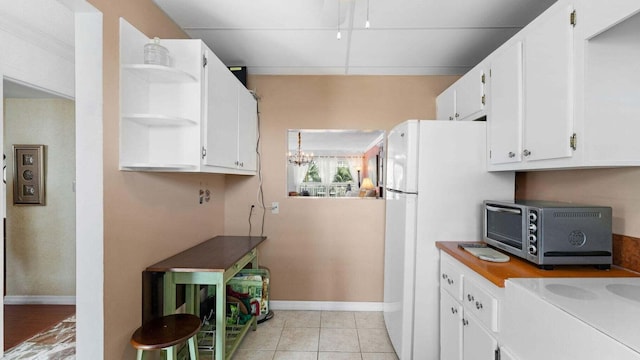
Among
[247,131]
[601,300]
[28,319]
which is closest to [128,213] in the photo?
[247,131]

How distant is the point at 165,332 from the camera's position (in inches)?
58.9

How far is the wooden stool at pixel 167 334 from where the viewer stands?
1.40 m

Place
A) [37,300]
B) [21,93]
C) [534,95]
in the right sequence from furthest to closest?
[37,300] < [21,93] < [534,95]

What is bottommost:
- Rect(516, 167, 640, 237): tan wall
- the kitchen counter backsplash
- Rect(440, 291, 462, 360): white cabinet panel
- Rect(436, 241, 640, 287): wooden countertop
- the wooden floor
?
the wooden floor

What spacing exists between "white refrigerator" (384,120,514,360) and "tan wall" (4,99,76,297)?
3487mm

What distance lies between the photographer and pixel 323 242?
2875 mm

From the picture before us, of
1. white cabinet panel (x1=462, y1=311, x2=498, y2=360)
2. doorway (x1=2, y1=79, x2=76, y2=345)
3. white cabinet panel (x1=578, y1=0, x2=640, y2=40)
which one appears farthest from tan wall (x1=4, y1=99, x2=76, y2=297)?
white cabinet panel (x1=578, y1=0, x2=640, y2=40)

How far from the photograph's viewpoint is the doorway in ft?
9.84

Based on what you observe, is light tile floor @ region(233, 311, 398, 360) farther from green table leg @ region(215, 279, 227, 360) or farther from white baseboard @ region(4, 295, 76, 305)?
white baseboard @ region(4, 295, 76, 305)

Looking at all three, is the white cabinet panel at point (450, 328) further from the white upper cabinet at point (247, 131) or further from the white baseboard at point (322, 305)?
the white upper cabinet at point (247, 131)

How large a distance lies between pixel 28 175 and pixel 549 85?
459cm

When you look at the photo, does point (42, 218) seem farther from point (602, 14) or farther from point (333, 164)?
point (602, 14)

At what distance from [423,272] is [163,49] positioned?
6.96 ft

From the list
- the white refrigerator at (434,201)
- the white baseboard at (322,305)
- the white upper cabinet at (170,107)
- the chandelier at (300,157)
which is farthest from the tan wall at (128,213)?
the white refrigerator at (434,201)
